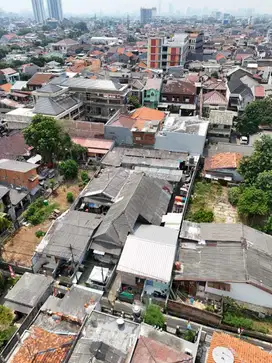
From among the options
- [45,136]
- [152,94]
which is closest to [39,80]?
[152,94]

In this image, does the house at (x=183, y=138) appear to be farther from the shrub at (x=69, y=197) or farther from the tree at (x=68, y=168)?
the shrub at (x=69, y=197)

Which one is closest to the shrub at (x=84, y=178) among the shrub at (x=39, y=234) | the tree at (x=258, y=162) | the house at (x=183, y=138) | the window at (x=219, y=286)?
the shrub at (x=39, y=234)

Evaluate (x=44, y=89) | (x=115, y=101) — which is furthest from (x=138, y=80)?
(x=44, y=89)

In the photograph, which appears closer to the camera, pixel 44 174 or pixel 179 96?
pixel 44 174

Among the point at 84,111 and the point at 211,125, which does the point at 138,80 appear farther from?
the point at 211,125

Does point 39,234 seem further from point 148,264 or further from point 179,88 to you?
point 179,88
